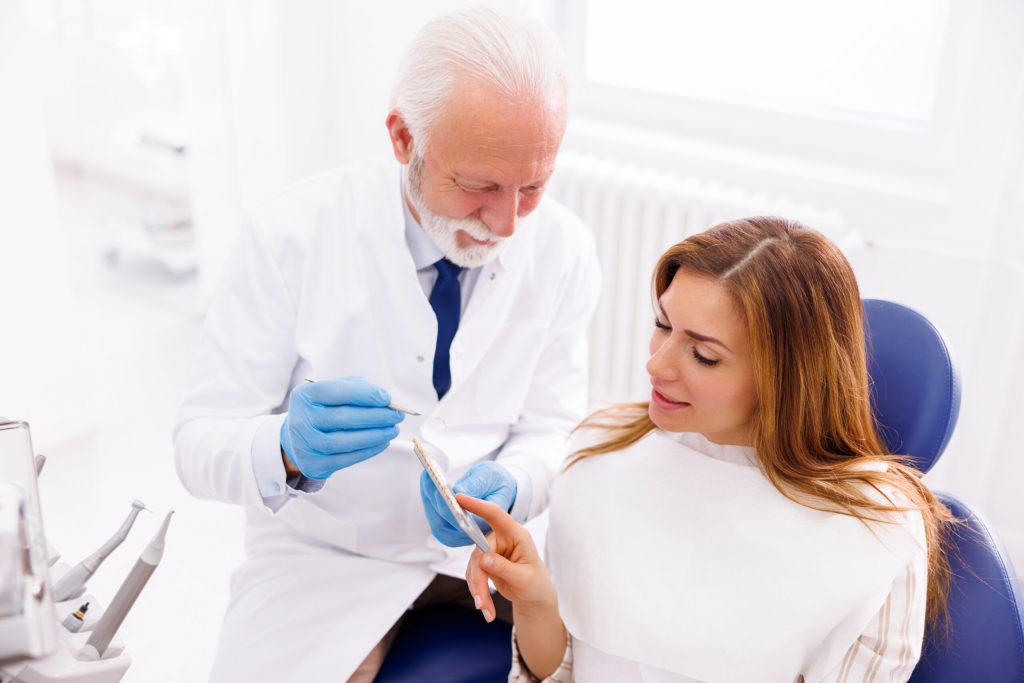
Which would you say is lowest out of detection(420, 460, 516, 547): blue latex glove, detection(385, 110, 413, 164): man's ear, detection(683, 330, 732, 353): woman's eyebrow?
detection(420, 460, 516, 547): blue latex glove

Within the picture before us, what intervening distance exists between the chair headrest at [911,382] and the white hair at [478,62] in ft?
2.00

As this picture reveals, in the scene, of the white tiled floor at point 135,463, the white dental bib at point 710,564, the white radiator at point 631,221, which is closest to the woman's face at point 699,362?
the white dental bib at point 710,564

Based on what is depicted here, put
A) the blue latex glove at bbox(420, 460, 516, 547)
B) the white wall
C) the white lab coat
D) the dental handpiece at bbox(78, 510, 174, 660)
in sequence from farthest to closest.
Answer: the white wall
the white lab coat
the blue latex glove at bbox(420, 460, 516, 547)
the dental handpiece at bbox(78, 510, 174, 660)

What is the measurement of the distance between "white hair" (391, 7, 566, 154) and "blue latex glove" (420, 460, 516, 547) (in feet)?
1.65

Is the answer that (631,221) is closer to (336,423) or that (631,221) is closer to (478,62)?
(478,62)

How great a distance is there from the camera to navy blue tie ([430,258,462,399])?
1.62m

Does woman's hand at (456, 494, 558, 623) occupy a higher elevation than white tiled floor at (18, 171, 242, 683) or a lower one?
higher

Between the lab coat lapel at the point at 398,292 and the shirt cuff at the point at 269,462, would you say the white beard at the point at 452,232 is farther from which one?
the shirt cuff at the point at 269,462

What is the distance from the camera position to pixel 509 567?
1295 mm

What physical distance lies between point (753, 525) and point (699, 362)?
0.78ft

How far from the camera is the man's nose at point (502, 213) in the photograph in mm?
1475

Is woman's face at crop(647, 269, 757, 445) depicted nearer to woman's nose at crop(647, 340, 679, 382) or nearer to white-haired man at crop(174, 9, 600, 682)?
woman's nose at crop(647, 340, 679, 382)

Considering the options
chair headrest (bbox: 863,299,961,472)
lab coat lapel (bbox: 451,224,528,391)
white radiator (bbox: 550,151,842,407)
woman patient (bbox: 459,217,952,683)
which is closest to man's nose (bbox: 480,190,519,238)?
lab coat lapel (bbox: 451,224,528,391)

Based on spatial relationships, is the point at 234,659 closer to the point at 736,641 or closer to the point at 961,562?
the point at 736,641
